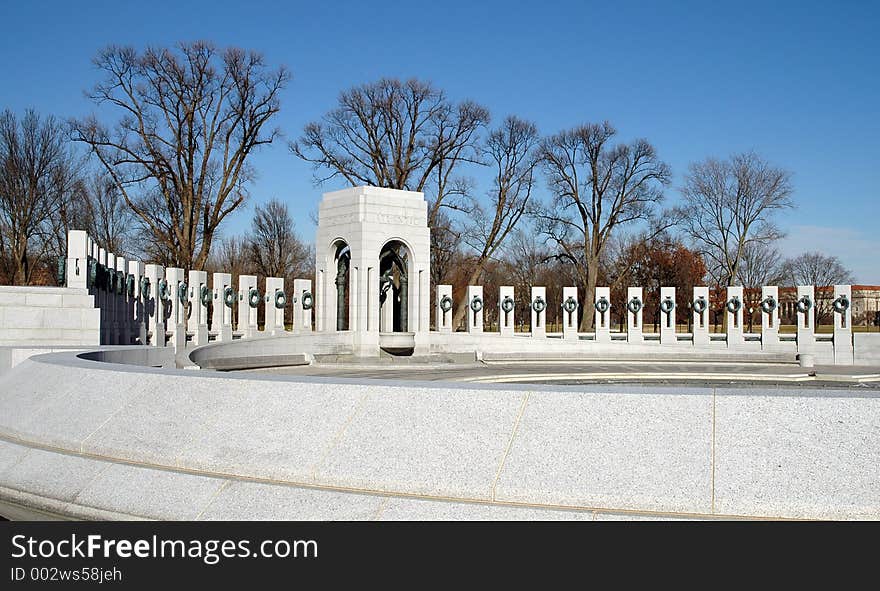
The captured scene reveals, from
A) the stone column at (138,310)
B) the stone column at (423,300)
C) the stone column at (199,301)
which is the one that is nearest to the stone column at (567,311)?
the stone column at (423,300)

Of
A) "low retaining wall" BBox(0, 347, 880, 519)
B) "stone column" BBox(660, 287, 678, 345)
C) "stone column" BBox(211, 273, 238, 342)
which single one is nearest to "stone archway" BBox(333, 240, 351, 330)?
"stone column" BBox(211, 273, 238, 342)

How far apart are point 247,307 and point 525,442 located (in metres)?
25.8

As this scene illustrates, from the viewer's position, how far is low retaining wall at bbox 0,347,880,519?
6.12 m

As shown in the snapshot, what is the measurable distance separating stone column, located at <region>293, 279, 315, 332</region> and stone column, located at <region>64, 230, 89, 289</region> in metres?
14.3

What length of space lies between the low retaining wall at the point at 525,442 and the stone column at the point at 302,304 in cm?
2612

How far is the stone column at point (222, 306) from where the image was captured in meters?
28.8

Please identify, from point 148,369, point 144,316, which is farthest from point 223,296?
point 148,369

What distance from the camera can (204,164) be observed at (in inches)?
1655

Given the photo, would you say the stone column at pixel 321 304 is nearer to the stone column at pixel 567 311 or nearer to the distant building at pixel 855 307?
the stone column at pixel 567 311

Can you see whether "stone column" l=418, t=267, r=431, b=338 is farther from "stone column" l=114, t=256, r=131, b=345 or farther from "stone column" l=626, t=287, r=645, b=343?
"stone column" l=114, t=256, r=131, b=345

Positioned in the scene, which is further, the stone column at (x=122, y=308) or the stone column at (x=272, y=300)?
the stone column at (x=272, y=300)

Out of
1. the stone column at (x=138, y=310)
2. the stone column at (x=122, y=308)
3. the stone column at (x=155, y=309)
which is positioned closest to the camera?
the stone column at (x=122, y=308)

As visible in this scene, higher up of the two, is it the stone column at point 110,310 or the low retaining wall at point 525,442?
the stone column at point 110,310
